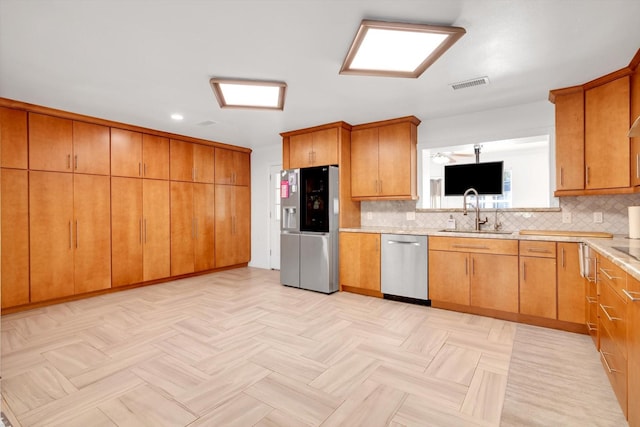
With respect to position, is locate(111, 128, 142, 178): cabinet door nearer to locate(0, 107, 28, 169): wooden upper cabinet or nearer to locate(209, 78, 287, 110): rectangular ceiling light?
locate(0, 107, 28, 169): wooden upper cabinet

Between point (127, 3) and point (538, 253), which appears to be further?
point (538, 253)

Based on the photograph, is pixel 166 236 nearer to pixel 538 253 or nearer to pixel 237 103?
pixel 237 103

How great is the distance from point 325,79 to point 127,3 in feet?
5.31

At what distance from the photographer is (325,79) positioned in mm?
2947

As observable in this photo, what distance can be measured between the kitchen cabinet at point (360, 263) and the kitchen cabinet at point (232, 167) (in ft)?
8.97

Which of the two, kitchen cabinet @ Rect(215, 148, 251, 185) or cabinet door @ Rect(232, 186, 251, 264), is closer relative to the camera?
kitchen cabinet @ Rect(215, 148, 251, 185)

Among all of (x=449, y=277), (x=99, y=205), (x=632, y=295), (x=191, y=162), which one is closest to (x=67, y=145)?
(x=99, y=205)

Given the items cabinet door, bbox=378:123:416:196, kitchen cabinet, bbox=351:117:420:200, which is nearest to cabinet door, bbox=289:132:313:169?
kitchen cabinet, bbox=351:117:420:200

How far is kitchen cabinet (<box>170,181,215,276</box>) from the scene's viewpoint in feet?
16.9

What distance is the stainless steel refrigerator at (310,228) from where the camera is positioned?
14.3 feet

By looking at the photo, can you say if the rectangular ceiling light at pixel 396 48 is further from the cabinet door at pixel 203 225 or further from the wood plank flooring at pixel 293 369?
the cabinet door at pixel 203 225

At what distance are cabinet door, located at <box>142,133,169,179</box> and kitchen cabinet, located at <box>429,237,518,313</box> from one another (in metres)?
4.15

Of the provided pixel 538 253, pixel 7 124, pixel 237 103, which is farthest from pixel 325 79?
pixel 7 124

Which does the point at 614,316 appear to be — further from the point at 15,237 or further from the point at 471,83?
the point at 15,237
